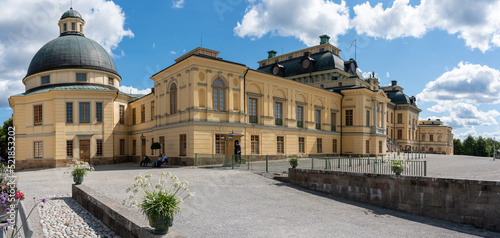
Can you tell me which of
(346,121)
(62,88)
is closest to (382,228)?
(346,121)

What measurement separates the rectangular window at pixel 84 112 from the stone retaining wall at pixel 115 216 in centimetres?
2553

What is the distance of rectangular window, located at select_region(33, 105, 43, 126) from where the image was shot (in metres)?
34.1

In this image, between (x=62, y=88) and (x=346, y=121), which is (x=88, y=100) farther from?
(x=346, y=121)

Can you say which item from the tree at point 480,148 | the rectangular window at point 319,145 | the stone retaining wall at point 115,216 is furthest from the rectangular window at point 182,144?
the tree at point 480,148

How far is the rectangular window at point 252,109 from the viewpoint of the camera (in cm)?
3025

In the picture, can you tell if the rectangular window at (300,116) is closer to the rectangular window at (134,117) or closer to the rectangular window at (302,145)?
the rectangular window at (302,145)

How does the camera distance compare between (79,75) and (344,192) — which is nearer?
(344,192)

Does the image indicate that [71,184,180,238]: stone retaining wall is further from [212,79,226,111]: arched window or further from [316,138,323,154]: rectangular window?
[316,138,323,154]: rectangular window

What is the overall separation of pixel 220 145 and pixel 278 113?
28.5 ft

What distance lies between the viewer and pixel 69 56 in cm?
3712

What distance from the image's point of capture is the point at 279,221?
1002 cm

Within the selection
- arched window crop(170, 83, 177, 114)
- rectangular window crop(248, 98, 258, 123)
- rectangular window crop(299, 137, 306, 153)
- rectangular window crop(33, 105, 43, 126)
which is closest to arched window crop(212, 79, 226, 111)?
rectangular window crop(248, 98, 258, 123)

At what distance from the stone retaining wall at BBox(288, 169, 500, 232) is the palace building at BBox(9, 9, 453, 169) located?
13018 mm

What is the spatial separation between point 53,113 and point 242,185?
88.7 ft
